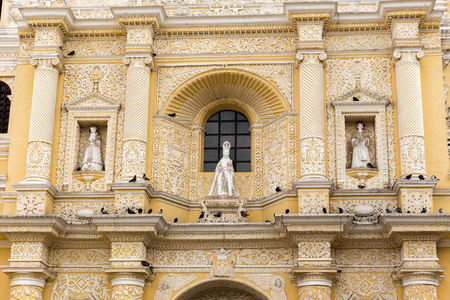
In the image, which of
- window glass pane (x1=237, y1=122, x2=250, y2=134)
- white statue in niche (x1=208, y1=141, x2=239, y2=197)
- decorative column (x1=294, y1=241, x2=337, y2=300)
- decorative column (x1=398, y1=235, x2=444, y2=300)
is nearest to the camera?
decorative column (x1=398, y1=235, x2=444, y2=300)

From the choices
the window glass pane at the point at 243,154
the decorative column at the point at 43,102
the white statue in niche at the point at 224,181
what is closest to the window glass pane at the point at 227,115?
the window glass pane at the point at 243,154

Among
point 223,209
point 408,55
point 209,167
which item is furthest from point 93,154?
point 408,55

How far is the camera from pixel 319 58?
1767cm

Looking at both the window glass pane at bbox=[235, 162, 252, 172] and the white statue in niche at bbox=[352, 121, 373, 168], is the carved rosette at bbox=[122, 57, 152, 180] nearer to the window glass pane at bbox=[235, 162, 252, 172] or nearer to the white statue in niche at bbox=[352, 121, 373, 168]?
the window glass pane at bbox=[235, 162, 252, 172]

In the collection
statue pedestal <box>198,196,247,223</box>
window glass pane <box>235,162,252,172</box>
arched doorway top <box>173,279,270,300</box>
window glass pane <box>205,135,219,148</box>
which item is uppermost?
window glass pane <box>205,135,219,148</box>

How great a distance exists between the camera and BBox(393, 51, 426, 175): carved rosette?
1670 centimetres

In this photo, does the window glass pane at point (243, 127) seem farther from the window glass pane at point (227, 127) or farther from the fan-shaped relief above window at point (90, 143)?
the fan-shaped relief above window at point (90, 143)

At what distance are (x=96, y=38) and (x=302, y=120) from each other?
17.7 ft

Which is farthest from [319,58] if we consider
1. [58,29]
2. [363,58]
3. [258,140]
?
[58,29]

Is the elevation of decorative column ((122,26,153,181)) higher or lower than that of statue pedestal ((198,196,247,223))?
higher

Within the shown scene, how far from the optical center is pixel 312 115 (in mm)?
17172

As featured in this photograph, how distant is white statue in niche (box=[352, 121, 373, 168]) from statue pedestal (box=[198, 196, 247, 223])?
2.67m

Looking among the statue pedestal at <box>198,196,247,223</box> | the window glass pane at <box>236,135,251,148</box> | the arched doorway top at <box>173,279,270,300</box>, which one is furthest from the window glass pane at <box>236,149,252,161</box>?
the arched doorway top at <box>173,279,270,300</box>

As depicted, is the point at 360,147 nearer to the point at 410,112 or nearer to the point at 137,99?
the point at 410,112
